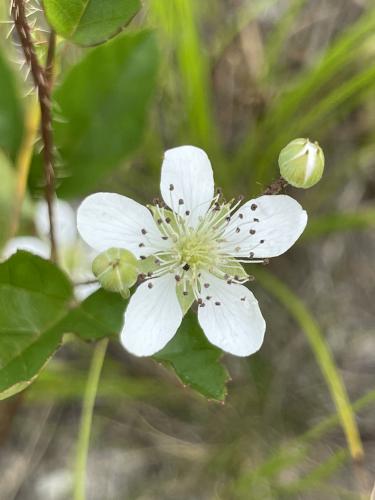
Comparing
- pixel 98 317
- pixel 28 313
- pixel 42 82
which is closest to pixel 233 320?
pixel 98 317

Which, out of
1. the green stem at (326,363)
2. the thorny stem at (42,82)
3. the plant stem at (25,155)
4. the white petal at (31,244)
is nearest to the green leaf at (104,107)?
the plant stem at (25,155)

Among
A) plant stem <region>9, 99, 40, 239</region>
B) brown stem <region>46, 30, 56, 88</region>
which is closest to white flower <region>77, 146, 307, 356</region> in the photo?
brown stem <region>46, 30, 56, 88</region>

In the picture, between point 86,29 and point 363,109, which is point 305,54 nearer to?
point 363,109

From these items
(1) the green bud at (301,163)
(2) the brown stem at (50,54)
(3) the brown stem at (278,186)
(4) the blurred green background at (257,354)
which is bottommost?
(4) the blurred green background at (257,354)

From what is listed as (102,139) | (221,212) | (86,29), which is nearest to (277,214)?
(221,212)

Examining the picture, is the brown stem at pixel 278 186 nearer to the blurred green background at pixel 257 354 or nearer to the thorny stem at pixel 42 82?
the thorny stem at pixel 42 82

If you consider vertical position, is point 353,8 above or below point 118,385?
above
